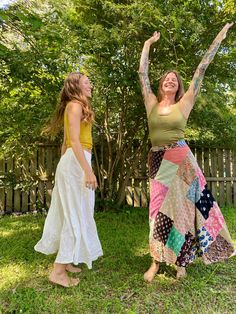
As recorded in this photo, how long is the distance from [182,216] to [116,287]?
710mm

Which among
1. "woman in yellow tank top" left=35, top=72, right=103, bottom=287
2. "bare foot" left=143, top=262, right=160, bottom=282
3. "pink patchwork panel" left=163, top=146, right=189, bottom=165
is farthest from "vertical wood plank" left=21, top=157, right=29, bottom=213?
"pink patchwork panel" left=163, top=146, right=189, bottom=165

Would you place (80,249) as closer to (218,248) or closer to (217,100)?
(218,248)

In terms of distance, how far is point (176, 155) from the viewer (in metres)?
2.51

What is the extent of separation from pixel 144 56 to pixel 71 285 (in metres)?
1.91

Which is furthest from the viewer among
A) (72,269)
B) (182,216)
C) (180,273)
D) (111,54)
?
(111,54)

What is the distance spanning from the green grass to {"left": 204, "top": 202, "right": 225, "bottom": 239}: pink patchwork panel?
1.21 ft

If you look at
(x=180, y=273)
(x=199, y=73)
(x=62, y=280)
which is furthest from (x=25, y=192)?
(x=199, y=73)

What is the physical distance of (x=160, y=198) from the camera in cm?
252

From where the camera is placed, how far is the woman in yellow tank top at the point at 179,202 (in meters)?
2.46

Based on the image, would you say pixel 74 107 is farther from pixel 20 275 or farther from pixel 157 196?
pixel 20 275

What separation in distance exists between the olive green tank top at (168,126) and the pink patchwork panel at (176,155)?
7 cm

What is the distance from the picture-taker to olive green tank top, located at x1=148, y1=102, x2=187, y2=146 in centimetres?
250

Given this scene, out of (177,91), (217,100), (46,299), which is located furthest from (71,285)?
(217,100)

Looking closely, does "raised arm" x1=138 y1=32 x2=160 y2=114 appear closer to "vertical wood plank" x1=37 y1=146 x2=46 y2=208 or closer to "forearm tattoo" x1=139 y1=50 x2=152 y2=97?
"forearm tattoo" x1=139 y1=50 x2=152 y2=97
